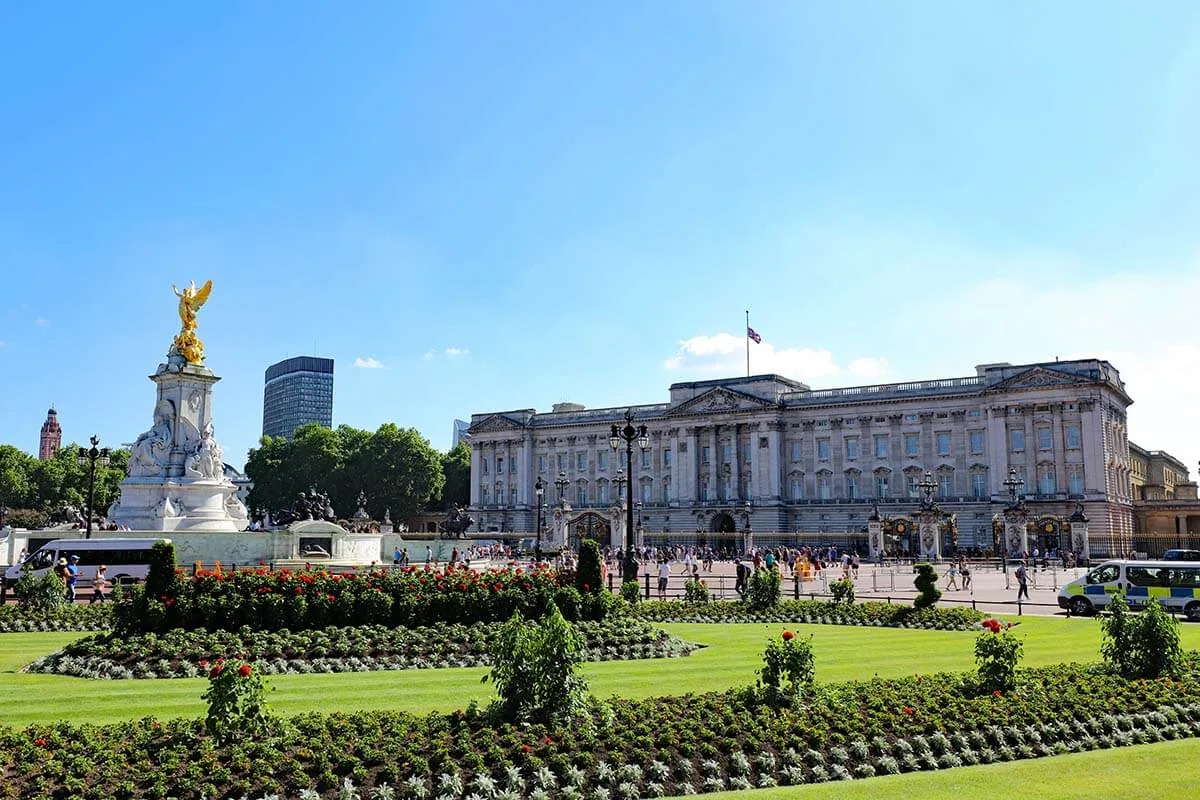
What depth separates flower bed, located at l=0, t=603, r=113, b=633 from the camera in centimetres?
2262

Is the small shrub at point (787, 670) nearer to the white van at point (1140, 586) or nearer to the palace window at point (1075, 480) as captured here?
the white van at point (1140, 586)

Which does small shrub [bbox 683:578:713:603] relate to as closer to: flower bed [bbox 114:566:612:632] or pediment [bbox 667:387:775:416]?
flower bed [bbox 114:566:612:632]

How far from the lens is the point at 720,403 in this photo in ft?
325

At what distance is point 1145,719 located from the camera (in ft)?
41.7

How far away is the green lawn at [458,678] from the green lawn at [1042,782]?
15.0 ft

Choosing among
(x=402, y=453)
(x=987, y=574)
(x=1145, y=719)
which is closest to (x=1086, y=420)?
(x=987, y=574)

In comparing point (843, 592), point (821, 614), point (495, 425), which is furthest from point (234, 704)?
point (495, 425)

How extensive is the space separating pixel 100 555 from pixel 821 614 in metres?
27.4

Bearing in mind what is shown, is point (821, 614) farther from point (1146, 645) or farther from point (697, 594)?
point (1146, 645)

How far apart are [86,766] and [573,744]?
4672mm

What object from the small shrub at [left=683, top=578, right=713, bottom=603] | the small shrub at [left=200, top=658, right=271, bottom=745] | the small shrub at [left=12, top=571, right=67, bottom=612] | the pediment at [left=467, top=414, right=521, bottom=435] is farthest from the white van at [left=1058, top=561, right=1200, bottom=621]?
the pediment at [left=467, top=414, right=521, bottom=435]

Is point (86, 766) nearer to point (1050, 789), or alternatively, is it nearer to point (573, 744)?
point (573, 744)

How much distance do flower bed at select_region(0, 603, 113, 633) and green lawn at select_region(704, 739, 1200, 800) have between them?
18049mm

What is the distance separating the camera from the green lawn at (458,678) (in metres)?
13.3
